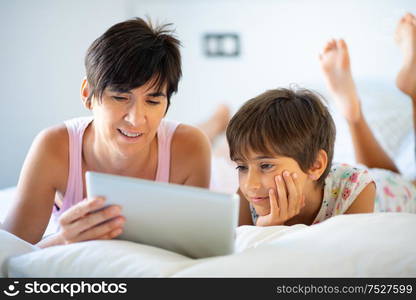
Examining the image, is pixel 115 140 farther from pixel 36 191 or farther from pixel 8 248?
pixel 8 248

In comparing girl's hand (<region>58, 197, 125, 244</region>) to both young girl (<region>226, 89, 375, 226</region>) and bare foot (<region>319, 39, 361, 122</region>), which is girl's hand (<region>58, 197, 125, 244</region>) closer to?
young girl (<region>226, 89, 375, 226</region>)

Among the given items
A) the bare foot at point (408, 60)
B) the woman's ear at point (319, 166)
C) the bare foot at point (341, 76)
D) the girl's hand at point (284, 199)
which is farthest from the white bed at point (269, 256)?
the bare foot at point (408, 60)

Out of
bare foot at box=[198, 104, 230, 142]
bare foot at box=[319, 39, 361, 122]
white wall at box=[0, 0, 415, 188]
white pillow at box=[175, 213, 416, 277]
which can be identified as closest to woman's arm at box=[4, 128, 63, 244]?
white pillow at box=[175, 213, 416, 277]

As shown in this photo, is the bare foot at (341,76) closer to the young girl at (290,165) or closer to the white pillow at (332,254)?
the young girl at (290,165)

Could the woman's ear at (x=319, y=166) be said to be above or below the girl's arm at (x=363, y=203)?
above

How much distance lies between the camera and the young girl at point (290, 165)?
1.32 meters

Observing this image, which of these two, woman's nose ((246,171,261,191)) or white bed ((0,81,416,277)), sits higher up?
woman's nose ((246,171,261,191))

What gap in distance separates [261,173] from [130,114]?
0.35 meters

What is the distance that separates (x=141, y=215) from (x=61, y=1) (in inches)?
92.2

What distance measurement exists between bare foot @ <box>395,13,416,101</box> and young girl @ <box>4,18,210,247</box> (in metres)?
0.95

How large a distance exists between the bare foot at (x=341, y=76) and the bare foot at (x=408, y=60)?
215mm

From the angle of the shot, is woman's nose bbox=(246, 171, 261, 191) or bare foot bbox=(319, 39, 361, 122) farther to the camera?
bare foot bbox=(319, 39, 361, 122)

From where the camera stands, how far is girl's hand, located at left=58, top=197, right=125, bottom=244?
3.18ft

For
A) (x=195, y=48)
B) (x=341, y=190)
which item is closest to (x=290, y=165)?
(x=341, y=190)
